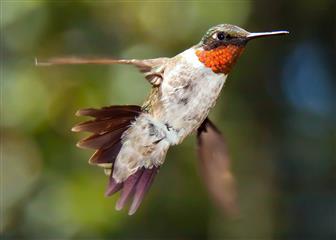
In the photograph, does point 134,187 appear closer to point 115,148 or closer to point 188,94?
point 115,148

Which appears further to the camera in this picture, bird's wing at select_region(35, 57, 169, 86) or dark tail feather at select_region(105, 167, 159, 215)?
dark tail feather at select_region(105, 167, 159, 215)

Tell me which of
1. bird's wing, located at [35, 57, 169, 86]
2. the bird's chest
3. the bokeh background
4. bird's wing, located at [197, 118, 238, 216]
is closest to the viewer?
bird's wing, located at [35, 57, 169, 86]

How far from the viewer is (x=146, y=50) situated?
9.71 ft

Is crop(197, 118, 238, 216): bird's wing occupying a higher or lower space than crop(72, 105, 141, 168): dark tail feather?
lower

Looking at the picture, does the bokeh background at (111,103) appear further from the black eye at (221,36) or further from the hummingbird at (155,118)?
the black eye at (221,36)

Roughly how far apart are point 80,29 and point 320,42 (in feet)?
6.11

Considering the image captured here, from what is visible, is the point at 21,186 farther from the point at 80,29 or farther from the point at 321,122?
the point at 321,122

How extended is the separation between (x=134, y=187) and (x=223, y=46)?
30cm

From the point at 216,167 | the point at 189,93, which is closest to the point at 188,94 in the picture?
the point at 189,93

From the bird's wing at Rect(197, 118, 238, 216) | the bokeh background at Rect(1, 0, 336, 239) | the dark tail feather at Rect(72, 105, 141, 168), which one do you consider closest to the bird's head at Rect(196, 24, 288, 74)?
the dark tail feather at Rect(72, 105, 141, 168)

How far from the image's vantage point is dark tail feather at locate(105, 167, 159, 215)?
97 centimetres

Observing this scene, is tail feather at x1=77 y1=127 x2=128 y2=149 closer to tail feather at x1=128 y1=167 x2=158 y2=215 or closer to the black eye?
tail feather at x1=128 y1=167 x2=158 y2=215

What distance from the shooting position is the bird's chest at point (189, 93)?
0.89 m

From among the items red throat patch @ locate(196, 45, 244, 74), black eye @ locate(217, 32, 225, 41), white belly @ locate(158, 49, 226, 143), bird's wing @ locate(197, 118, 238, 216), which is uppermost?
black eye @ locate(217, 32, 225, 41)
